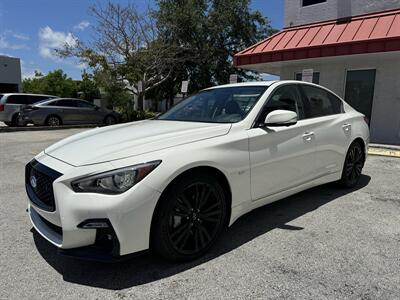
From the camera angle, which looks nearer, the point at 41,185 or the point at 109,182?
the point at 109,182

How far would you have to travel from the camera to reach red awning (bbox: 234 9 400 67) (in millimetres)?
9312

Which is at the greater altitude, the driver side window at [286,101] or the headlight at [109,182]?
the driver side window at [286,101]

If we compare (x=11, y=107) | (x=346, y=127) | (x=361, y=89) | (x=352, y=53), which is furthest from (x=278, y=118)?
(x=11, y=107)

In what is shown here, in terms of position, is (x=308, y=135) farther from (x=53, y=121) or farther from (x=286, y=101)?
(x=53, y=121)

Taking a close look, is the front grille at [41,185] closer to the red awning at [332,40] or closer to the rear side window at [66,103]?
the red awning at [332,40]

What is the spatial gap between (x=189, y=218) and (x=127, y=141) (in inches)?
34.2

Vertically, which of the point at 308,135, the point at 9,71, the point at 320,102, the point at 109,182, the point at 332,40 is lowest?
the point at 109,182

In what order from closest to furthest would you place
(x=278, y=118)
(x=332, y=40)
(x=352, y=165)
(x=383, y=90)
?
1. (x=278, y=118)
2. (x=352, y=165)
3. (x=332, y=40)
4. (x=383, y=90)

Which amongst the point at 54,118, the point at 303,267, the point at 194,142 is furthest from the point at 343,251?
the point at 54,118

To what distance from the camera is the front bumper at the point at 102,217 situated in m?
2.52

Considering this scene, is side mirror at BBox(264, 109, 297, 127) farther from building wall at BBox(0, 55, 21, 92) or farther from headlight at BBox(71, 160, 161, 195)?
building wall at BBox(0, 55, 21, 92)

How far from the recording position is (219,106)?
4.05 meters

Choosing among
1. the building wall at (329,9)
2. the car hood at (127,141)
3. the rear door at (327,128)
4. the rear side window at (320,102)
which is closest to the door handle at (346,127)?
the rear door at (327,128)

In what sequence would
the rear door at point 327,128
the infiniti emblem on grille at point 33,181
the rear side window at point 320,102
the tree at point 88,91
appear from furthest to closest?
the tree at point 88,91 → the rear side window at point 320,102 → the rear door at point 327,128 → the infiniti emblem on grille at point 33,181
